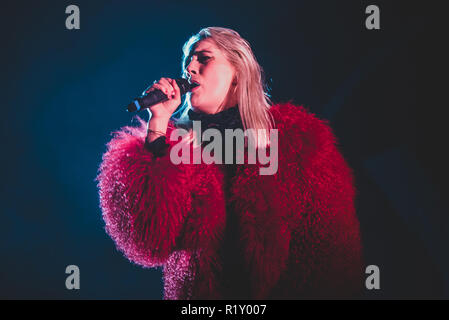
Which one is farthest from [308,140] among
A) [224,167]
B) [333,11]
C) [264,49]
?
[333,11]

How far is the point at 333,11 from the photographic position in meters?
1.41

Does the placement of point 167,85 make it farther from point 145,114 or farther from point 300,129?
point 145,114

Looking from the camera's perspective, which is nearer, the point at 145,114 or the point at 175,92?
the point at 175,92

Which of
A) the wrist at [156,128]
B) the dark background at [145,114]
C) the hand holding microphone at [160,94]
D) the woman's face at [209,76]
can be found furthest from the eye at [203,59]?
the dark background at [145,114]

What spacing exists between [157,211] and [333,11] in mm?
1179

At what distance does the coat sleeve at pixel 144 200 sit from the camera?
A: 877 mm

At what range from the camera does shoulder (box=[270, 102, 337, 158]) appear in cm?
93

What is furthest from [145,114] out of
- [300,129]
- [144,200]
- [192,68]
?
[300,129]

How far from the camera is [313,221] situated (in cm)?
92

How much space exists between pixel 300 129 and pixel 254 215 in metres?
0.29

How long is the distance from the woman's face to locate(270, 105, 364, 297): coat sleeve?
0.75ft

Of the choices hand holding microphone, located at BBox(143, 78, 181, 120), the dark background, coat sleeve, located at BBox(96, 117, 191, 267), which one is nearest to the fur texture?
coat sleeve, located at BBox(96, 117, 191, 267)

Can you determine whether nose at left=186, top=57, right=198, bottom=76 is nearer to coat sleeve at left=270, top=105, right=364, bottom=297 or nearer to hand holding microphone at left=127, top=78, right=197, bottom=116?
hand holding microphone at left=127, top=78, right=197, bottom=116
